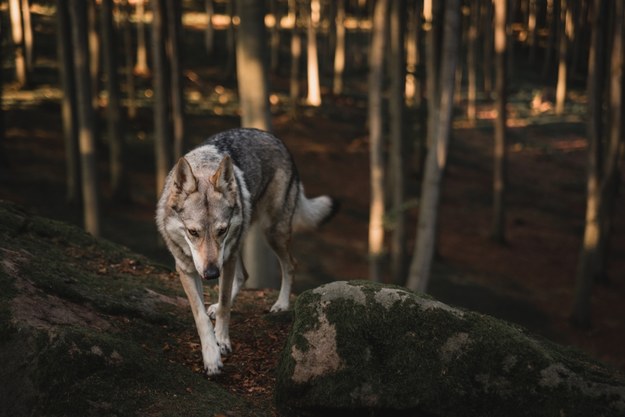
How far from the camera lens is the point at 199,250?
18.7 feet

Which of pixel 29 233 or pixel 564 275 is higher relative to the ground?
pixel 29 233

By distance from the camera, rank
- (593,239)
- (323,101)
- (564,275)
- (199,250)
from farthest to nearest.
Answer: (323,101) < (564,275) < (593,239) < (199,250)

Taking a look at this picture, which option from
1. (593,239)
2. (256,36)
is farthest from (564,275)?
→ (256,36)

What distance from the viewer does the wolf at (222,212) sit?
5848mm

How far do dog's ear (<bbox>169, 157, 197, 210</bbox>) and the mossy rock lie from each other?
54.1 inches

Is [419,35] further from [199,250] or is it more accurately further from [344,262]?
[199,250]

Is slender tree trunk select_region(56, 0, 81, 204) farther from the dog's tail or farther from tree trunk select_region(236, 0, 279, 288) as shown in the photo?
the dog's tail

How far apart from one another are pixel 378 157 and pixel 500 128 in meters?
10.8

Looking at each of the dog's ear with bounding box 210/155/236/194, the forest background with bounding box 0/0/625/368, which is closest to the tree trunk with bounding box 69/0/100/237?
the forest background with bounding box 0/0/625/368

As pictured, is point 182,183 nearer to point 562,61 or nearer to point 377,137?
point 377,137

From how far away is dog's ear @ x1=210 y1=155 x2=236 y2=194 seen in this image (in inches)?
236

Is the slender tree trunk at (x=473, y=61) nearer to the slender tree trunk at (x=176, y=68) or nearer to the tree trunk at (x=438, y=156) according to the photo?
the slender tree trunk at (x=176, y=68)

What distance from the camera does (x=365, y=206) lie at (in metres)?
27.5

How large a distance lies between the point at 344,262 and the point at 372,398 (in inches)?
669
